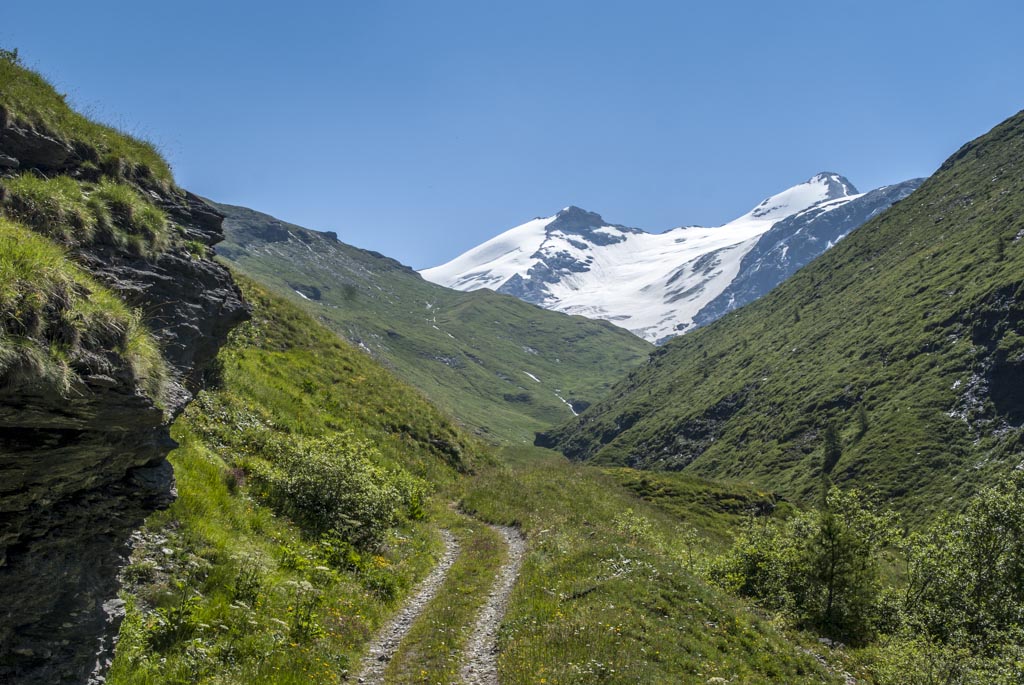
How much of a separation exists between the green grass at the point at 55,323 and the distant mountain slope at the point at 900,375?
227ft

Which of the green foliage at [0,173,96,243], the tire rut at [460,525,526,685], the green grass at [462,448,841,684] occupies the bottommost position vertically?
the tire rut at [460,525,526,685]

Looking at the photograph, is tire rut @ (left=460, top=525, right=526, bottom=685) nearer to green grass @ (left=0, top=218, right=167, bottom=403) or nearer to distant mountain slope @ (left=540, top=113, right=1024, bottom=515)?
green grass @ (left=0, top=218, right=167, bottom=403)

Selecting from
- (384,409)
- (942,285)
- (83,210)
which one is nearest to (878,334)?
(942,285)

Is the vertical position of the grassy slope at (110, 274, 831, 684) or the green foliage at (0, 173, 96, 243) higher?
the green foliage at (0, 173, 96, 243)

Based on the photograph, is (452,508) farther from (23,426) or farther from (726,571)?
(23,426)

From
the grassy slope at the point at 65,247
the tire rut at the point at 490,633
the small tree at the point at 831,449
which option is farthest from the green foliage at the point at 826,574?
the small tree at the point at 831,449

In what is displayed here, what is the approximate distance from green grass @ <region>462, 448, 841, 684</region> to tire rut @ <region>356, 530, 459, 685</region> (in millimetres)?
Result: 2912

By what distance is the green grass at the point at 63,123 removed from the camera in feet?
38.0

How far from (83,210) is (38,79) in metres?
4.64

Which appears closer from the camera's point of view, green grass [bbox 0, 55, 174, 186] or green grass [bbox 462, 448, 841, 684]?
green grass [bbox 0, 55, 174, 186]

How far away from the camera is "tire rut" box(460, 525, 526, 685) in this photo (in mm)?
14180

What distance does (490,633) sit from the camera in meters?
16.8

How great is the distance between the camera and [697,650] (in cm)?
1670

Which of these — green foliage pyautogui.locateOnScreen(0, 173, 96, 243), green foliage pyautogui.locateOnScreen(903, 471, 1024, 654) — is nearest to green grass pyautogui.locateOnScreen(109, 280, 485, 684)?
green foliage pyautogui.locateOnScreen(0, 173, 96, 243)
